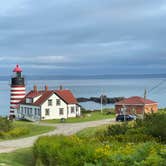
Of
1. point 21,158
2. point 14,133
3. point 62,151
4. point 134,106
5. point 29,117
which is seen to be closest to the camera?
point 62,151

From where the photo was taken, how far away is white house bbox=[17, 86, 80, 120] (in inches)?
2394

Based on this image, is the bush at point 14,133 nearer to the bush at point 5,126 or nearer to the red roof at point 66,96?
the bush at point 5,126

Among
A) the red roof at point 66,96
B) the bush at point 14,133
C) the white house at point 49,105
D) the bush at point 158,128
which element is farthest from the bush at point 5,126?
the bush at point 158,128

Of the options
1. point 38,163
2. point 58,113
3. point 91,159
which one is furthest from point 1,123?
point 91,159

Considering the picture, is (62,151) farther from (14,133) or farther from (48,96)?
(48,96)

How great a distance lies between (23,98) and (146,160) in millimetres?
56948

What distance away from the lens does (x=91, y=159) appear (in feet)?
Answer: 44.9

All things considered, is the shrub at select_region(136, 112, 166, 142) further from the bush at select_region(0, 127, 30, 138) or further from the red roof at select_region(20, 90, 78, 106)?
the red roof at select_region(20, 90, 78, 106)

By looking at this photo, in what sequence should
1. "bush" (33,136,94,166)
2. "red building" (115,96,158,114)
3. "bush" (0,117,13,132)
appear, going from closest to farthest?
"bush" (33,136,94,166)
"bush" (0,117,13,132)
"red building" (115,96,158,114)

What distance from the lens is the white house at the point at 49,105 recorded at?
60812mm

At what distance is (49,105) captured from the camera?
6116 cm

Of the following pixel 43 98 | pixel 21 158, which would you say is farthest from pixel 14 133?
pixel 21 158

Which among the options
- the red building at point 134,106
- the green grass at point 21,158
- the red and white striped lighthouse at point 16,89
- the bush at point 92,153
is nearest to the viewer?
the bush at point 92,153

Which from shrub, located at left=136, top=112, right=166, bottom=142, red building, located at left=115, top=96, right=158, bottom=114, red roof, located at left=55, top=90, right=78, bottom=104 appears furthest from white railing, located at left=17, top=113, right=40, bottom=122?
shrub, located at left=136, top=112, right=166, bottom=142
